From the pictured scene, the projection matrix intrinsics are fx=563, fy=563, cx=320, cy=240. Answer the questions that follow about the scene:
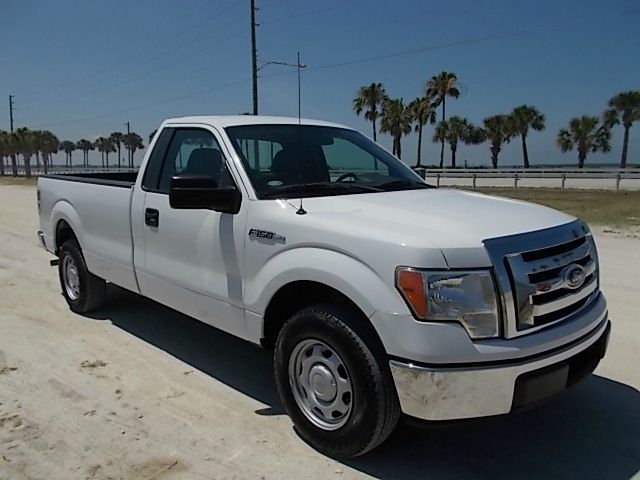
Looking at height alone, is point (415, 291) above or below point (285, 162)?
below

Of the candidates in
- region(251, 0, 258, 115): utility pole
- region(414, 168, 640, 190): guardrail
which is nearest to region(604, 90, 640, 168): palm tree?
region(414, 168, 640, 190): guardrail

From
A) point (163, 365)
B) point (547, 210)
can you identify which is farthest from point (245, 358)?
point (547, 210)

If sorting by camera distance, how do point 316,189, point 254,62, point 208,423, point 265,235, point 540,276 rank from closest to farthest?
point 540,276 < point 265,235 < point 208,423 < point 316,189 < point 254,62

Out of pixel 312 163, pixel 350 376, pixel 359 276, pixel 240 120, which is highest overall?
pixel 240 120

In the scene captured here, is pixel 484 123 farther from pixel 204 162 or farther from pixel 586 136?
pixel 204 162

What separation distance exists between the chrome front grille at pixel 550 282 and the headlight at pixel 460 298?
153mm

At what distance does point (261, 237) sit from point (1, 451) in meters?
1.89

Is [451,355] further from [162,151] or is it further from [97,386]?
[162,151]

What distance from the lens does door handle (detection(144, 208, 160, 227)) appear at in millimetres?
4297

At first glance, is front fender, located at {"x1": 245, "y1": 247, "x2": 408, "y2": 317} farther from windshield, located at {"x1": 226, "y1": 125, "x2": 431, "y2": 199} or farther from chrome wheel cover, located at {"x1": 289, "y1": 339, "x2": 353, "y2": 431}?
windshield, located at {"x1": 226, "y1": 125, "x2": 431, "y2": 199}

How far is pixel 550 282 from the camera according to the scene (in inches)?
110

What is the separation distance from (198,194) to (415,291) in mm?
1493

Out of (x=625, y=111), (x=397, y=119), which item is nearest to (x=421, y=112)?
(x=397, y=119)

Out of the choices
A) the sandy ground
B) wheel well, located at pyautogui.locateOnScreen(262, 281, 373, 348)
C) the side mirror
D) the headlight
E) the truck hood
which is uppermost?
the side mirror
